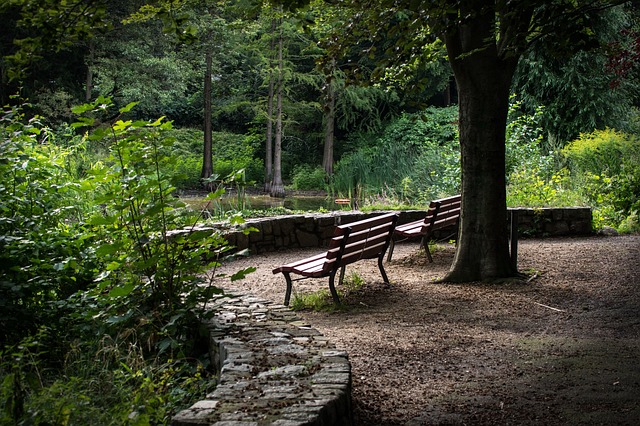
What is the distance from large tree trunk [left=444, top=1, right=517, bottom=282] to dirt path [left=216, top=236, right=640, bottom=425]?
364 mm

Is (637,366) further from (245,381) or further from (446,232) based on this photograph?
(446,232)

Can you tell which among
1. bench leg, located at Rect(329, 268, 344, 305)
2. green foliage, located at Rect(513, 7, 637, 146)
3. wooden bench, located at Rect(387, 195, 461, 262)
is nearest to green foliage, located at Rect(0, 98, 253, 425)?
bench leg, located at Rect(329, 268, 344, 305)

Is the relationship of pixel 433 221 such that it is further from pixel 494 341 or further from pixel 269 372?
pixel 269 372

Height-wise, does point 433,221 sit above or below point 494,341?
above

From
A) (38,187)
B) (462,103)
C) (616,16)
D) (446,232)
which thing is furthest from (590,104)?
(38,187)

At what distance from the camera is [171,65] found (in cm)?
2073

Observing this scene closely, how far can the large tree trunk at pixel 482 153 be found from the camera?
7.71 metres

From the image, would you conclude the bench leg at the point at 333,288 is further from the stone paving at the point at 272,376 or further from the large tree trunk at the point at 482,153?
the stone paving at the point at 272,376

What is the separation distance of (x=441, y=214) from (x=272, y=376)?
6.18 meters

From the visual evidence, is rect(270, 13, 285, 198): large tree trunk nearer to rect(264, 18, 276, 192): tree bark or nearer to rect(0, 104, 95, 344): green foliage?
rect(264, 18, 276, 192): tree bark

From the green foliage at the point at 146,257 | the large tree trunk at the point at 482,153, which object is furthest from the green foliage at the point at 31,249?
the large tree trunk at the point at 482,153

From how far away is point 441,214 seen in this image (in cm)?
936

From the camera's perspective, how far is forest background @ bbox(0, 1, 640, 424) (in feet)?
14.7

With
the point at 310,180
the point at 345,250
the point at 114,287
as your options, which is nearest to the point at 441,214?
the point at 345,250
